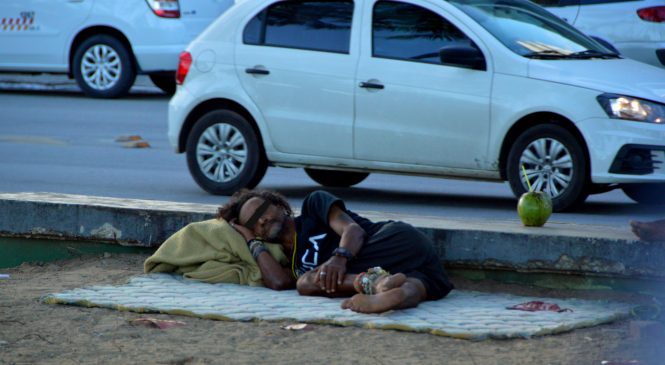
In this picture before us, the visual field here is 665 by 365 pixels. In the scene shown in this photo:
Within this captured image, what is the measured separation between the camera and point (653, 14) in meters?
12.5

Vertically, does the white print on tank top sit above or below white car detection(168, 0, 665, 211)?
below

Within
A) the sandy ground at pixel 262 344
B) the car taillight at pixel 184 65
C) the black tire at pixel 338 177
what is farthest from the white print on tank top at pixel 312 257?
the black tire at pixel 338 177

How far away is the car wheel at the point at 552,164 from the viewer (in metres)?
8.29

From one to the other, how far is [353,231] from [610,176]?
2.85m

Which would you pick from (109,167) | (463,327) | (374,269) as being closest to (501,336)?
(463,327)

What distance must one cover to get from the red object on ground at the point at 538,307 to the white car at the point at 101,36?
1068 cm

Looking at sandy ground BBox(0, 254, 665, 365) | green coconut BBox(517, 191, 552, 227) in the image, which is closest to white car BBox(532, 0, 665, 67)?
green coconut BBox(517, 191, 552, 227)

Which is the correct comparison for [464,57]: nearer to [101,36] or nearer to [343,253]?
[343,253]

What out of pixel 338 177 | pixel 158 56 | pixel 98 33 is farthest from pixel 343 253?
pixel 98 33

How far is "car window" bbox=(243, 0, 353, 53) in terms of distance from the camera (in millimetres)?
9008

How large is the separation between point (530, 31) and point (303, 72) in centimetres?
163

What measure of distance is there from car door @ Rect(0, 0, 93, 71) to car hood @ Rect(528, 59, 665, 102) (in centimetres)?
909

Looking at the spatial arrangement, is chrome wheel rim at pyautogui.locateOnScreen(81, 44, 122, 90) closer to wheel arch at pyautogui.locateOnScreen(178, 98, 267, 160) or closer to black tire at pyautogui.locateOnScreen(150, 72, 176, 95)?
black tire at pyautogui.locateOnScreen(150, 72, 176, 95)

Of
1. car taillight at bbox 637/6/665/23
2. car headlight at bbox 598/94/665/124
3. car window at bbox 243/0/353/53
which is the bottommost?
car headlight at bbox 598/94/665/124
